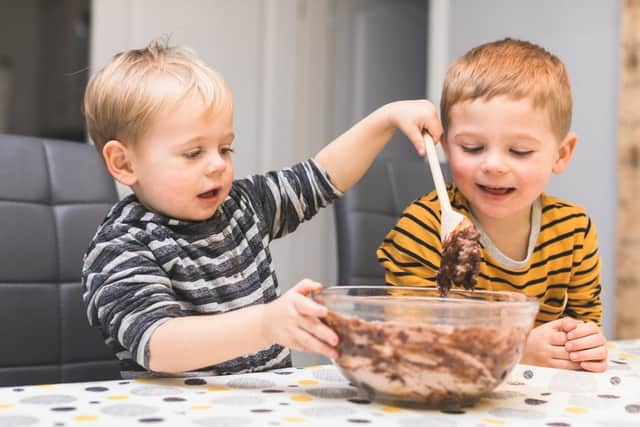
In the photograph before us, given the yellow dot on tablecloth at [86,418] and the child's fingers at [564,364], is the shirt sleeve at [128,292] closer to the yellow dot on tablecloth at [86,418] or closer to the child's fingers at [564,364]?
the yellow dot on tablecloth at [86,418]

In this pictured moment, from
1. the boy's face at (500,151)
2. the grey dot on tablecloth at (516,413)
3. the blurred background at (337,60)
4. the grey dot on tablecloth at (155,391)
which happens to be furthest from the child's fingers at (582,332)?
the blurred background at (337,60)

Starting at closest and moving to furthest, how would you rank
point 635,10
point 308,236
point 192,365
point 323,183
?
point 192,365
point 323,183
point 635,10
point 308,236

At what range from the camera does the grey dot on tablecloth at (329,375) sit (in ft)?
2.75

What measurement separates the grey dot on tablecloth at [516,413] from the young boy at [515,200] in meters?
0.35

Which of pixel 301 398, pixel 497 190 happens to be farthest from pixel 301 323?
pixel 497 190

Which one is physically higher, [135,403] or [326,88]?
[326,88]

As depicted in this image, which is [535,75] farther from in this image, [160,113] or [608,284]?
[608,284]

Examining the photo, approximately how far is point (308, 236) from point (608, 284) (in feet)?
4.09

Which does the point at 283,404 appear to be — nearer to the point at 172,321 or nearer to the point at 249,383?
the point at 249,383

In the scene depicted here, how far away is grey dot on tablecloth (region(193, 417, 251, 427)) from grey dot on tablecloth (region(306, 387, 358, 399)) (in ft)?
0.40

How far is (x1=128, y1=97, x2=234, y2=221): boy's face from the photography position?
3.47ft

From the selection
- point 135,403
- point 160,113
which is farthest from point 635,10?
point 135,403

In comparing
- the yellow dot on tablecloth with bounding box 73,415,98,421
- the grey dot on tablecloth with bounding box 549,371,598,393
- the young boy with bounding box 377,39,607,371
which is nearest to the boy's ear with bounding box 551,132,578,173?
the young boy with bounding box 377,39,607,371

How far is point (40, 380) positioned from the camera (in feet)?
4.00
